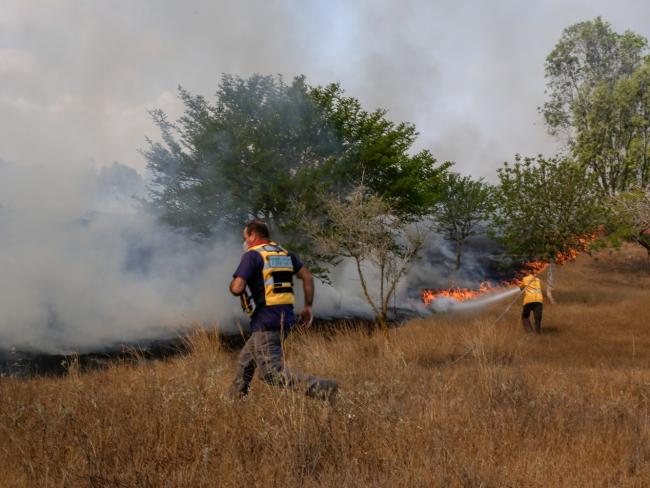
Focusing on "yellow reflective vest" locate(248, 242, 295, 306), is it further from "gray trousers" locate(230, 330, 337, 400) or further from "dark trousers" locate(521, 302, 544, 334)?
"dark trousers" locate(521, 302, 544, 334)

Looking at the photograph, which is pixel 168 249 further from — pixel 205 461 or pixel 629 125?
pixel 629 125

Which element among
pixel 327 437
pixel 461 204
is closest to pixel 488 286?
pixel 461 204

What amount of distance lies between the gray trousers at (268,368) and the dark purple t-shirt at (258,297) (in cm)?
8

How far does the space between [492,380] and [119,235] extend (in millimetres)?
15236

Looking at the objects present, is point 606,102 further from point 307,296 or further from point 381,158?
point 307,296

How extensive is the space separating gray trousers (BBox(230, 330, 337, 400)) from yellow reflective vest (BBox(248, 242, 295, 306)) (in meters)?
0.29

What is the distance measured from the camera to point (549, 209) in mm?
20750

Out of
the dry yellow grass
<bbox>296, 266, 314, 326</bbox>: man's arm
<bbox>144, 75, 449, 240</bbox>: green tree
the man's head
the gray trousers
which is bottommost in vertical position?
the dry yellow grass

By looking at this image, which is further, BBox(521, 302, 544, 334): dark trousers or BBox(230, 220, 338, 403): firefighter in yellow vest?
BBox(521, 302, 544, 334): dark trousers

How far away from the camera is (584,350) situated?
40.6 ft

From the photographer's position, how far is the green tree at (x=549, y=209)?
66.8 ft

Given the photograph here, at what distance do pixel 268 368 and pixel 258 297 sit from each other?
2.04 feet

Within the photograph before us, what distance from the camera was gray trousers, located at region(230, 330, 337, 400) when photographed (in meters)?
4.11

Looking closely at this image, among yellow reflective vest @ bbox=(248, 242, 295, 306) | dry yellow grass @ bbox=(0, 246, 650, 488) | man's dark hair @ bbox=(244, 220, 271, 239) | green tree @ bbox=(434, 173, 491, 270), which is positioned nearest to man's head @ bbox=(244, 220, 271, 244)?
man's dark hair @ bbox=(244, 220, 271, 239)
